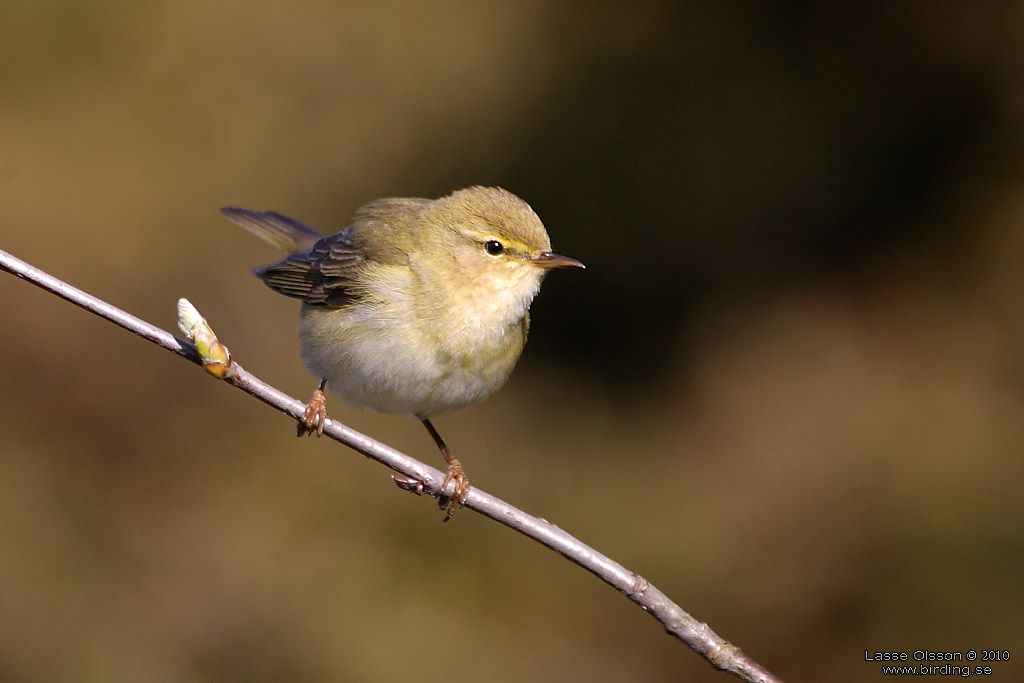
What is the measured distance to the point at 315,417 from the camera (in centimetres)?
327

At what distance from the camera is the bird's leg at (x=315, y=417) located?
3.00 meters

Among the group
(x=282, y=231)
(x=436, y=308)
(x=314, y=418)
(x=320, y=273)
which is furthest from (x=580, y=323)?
(x=314, y=418)

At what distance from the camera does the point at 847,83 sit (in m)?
8.11

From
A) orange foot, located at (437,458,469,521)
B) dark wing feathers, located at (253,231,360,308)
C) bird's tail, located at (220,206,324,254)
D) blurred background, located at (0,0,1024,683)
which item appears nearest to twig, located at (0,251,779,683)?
orange foot, located at (437,458,469,521)

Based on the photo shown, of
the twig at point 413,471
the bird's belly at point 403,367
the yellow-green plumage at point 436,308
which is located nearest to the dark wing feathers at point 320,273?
the yellow-green plumage at point 436,308

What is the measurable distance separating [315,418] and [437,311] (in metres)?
0.67

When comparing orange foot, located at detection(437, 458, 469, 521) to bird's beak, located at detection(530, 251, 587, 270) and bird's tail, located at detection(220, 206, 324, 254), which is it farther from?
bird's tail, located at detection(220, 206, 324, 254)

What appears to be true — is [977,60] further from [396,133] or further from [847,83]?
[396,133]

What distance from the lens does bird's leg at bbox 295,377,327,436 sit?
3002 millimetres

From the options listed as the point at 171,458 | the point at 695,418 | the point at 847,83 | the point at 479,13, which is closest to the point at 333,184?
the point at 479,13

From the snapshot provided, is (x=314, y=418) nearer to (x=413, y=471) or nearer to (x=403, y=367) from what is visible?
(x=403, y=367)

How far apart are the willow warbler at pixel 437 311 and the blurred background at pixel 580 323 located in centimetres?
398

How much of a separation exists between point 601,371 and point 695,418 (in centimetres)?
100

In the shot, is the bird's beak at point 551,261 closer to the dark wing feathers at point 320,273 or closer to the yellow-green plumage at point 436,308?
the yellow-green plumage at point 436,308
